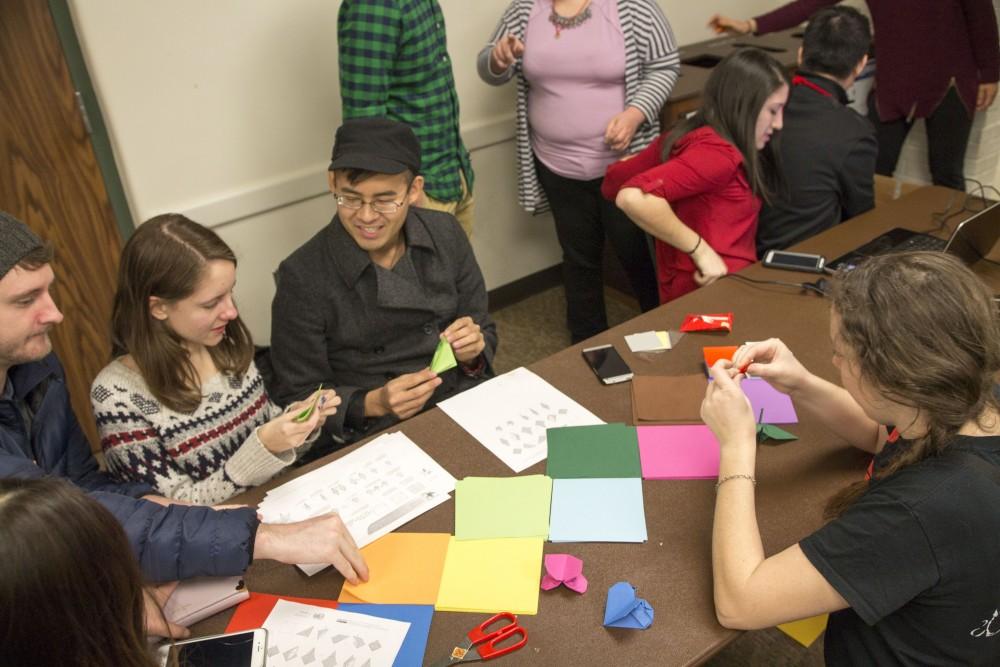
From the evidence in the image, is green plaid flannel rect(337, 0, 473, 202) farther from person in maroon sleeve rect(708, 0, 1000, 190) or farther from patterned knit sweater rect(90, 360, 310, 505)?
person in maroon sleeve rect(708, 0, 1000, 190)

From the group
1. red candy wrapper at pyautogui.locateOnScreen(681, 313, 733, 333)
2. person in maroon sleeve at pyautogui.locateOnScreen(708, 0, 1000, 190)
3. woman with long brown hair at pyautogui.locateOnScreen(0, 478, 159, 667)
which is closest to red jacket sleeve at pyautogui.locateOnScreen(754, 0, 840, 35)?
person in maroon sleeve at pyautogui.locateOnScreen(708, 0, 1000, 190)

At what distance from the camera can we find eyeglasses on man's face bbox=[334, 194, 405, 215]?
1.76 metres

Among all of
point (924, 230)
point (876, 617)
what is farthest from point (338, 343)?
point (924, 230)

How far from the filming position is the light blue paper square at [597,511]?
50.1 inches

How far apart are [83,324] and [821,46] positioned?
2671 millimetres

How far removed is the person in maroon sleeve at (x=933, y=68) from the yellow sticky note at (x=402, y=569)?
9.91ft

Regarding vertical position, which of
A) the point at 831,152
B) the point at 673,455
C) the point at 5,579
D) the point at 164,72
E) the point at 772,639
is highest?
the point at 164,72

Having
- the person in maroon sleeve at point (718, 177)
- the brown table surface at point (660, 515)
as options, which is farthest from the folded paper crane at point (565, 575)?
the person in maroon sleeve at point (718, 177)

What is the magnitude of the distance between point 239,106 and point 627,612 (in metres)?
2.17

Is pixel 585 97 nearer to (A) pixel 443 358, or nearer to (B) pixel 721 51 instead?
(B) pixel 721 51

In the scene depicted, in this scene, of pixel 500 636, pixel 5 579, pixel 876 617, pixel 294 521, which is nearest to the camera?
pixel 5 579

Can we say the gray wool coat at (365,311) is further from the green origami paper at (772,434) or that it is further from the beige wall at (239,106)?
the beige wall at (239,106)

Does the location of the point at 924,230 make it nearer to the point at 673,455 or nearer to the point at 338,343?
the point at 673,455

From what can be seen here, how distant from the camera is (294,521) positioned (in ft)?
4.42
